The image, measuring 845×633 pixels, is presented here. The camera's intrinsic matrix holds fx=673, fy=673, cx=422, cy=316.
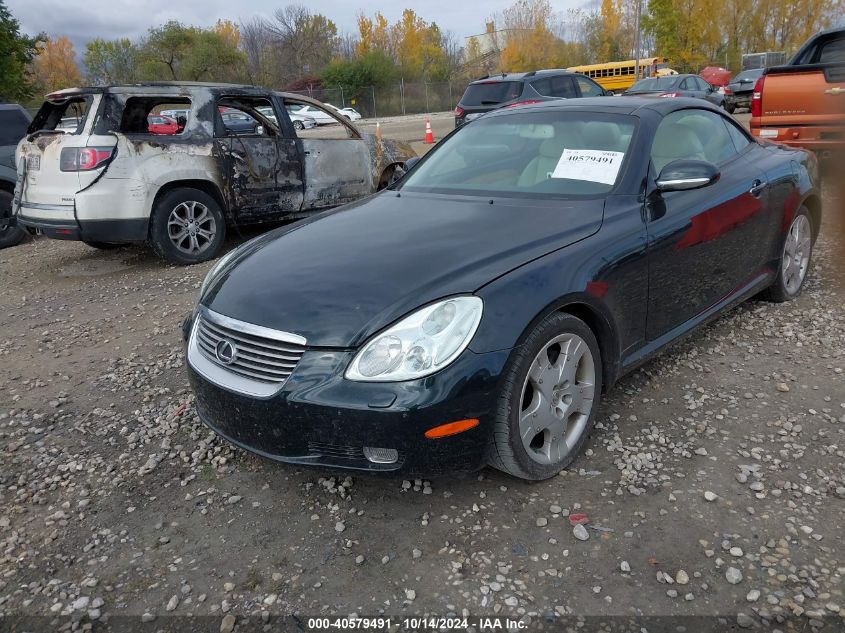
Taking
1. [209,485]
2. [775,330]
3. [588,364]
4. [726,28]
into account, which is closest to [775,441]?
[588,364]

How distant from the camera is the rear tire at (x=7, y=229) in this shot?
8359 mm

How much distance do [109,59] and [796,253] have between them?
73909 mm

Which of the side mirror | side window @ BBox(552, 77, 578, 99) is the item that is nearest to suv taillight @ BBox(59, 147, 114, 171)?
the side mirror

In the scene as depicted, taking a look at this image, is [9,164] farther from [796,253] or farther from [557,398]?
[796,253]

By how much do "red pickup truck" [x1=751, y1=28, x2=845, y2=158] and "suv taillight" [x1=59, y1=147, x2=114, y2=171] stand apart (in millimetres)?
6559

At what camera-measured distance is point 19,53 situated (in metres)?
32.8

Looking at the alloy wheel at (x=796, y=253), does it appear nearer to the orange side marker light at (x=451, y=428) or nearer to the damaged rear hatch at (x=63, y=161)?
the orange side marker light at (x=451, y=428)

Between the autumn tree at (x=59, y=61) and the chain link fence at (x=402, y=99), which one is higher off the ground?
the autumn tree at (x=59, y=61)

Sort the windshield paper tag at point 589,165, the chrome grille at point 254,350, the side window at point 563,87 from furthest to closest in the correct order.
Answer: the side window at point 563,87
the windshield paper tag at point 589,165
the chrome grille at point 254,350

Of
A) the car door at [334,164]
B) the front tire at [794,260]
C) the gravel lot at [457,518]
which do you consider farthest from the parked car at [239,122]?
the front tire at [794,260]

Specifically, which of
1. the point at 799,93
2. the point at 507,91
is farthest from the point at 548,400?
the point at 507,91

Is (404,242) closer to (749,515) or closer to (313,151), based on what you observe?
(749,515)

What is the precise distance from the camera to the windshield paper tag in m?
3.29

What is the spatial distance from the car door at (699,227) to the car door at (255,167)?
4.50m
